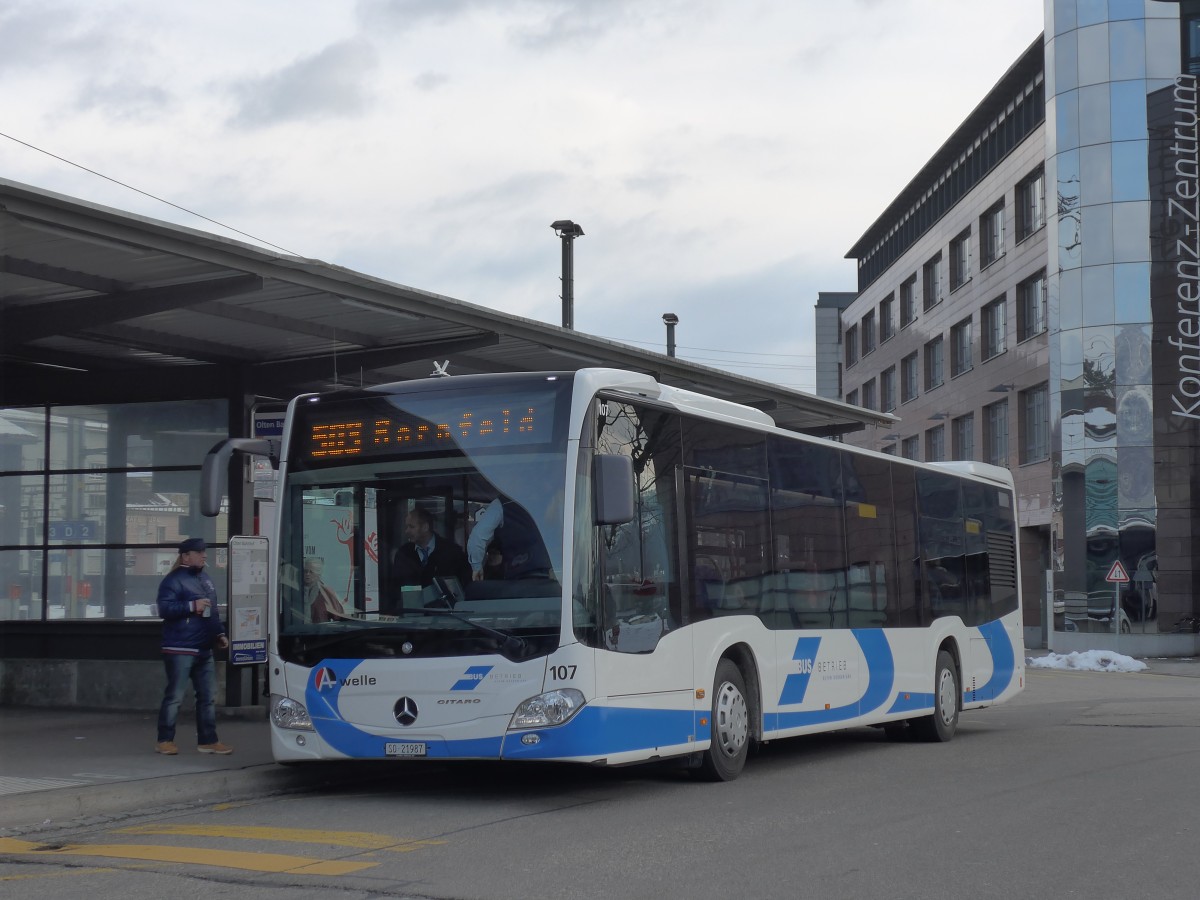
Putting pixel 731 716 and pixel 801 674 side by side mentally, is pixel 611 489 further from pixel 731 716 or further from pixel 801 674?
pixel 801 674

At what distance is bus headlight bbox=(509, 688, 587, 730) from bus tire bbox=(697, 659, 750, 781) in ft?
5.80

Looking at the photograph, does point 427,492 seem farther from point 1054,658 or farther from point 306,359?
point 1054,658

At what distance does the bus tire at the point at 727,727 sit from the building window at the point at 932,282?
5126 centimetres

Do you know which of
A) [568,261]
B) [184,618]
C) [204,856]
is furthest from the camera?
[568,261]

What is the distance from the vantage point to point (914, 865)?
25.6ft

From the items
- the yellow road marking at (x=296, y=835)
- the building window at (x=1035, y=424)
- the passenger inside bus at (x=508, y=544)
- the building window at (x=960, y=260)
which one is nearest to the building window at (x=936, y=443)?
the building window at (x=960, y=260)

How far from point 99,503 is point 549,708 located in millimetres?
8760

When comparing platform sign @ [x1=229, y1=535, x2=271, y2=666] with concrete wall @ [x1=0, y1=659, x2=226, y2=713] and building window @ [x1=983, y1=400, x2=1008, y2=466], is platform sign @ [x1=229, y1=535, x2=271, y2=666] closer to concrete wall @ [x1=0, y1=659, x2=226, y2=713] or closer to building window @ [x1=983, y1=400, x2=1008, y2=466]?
concrete wall @ [x1=0, y1=659, x2=226, y2=713]

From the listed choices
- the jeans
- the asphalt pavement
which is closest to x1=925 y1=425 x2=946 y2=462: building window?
the asphalt pavement

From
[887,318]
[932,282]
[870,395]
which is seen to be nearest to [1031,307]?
[932,282]

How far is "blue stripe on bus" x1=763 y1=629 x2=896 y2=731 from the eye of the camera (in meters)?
13.6

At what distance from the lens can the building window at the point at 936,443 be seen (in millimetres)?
60938

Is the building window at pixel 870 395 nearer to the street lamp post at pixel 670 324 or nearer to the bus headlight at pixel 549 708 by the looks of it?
the street lamp post at pixel 670 324

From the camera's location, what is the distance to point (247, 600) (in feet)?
46.0
